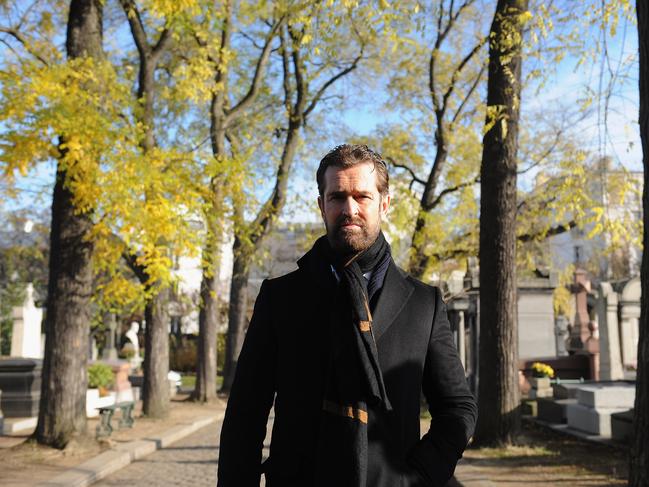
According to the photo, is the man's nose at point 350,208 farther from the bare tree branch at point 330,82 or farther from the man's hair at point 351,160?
the bare tree branch at point 330,82

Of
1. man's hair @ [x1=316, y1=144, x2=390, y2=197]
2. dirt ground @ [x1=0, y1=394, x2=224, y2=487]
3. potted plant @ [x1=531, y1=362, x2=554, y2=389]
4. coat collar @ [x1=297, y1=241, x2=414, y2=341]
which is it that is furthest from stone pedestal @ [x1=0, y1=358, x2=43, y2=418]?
man's hair @ [x1=316, y1=144, x2=390, y2=197]

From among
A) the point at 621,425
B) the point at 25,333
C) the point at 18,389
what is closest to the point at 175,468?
the point at 621,425

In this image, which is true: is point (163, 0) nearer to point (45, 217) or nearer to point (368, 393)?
point (368, 393)

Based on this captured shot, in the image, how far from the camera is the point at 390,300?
243 cm

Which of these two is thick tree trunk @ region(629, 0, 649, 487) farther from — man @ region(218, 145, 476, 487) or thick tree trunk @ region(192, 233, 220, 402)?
thick tree trunk @ region(192, 233, 220, 402)

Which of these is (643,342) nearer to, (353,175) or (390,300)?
(390,300)

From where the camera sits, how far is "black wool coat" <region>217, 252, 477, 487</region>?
89.2 inches

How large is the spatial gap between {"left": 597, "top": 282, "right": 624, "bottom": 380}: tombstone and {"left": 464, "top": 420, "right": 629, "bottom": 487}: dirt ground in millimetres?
5753

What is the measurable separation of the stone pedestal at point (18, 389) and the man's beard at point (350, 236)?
1380 cm

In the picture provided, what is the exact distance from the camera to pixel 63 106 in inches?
377

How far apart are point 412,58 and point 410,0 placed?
4.59 m

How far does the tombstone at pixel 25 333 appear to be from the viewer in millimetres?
22016

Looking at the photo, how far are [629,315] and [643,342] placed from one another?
1327cm

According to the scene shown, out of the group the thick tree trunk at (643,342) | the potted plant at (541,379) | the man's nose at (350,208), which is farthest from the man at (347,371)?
the potted plant at (541,379)
